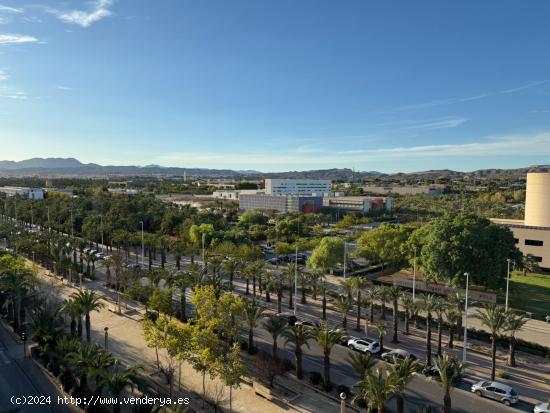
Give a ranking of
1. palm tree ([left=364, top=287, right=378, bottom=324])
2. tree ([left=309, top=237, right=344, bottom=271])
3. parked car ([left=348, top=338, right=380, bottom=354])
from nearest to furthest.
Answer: parked car ([left=348, top=338, right=380, bottom=354]) → palm tree ([left=364, top=287, right=378, bottom=324]) → tree ([left=309, top=237, right=344, bottom=271])

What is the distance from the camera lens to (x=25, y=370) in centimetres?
3025

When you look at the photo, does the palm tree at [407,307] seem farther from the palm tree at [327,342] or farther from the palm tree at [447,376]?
the palm tree at [447,376]

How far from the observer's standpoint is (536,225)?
71.7 m

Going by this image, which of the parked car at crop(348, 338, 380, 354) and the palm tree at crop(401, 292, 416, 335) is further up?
the palm tree at crop(401, 292, 416, 335)

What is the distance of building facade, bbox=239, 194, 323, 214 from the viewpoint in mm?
138750

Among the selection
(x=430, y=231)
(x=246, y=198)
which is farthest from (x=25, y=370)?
(x=246, y=198)

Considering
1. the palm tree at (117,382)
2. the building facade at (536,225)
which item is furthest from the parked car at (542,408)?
the building facade at (536,225)

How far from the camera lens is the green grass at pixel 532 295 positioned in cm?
4659

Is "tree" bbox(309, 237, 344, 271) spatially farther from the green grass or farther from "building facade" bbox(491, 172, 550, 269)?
"building facade" bbox(491, 172, 550, 269)

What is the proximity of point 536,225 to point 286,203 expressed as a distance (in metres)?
81.1

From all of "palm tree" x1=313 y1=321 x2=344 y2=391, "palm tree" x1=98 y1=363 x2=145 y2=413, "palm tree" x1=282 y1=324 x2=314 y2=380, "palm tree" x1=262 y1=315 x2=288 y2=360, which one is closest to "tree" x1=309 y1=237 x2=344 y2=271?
"palm tree" x1=262 y1=315 x2=288 y2=360

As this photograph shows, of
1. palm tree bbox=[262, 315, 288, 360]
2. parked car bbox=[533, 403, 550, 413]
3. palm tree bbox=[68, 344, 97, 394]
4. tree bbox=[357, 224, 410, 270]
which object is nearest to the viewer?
parked car bbox=[533, 403, 550, 413]

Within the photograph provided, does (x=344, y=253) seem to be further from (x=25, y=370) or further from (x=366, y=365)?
(x=25, y=370)

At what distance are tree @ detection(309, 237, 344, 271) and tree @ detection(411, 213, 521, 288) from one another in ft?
43.1
